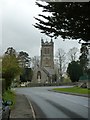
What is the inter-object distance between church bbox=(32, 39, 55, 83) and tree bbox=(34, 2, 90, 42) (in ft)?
375

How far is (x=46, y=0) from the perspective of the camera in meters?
13.7

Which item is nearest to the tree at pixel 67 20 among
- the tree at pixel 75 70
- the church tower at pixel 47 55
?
the tree at pixel 75 70

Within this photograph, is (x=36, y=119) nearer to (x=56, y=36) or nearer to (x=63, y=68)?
(x=56, y=36)

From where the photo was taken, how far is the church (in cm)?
13325

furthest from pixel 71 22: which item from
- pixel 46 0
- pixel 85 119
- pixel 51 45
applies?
pixel 51 45

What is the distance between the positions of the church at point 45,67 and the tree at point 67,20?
114m

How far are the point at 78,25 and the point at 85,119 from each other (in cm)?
470

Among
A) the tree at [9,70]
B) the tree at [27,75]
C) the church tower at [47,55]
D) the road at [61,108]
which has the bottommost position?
the road at [61,108]

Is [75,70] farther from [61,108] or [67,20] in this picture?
[67,20]

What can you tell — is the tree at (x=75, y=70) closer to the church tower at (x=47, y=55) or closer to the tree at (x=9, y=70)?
the church tower at (x=47, y=55)

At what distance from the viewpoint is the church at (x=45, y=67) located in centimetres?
13325

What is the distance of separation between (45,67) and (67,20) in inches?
4949

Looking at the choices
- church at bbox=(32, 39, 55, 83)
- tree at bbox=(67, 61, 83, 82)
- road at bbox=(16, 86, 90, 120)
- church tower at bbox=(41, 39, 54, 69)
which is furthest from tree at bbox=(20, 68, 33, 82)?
road at bbox=(16, 86, 90, 120)

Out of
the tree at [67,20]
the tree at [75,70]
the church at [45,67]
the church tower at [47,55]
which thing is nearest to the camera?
the tree at [67,20]
